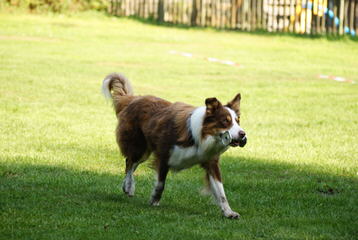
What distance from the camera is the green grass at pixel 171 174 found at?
298 inches

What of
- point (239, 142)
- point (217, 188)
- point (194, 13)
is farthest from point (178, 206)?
point (194, 13)

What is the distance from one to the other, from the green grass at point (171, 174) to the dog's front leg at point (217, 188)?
0.16 m

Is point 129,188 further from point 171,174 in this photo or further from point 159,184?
→ point 171,174

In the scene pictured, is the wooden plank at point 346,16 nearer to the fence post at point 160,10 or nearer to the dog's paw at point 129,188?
the fence post at point 160,10

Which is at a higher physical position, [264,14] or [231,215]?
[264,14]

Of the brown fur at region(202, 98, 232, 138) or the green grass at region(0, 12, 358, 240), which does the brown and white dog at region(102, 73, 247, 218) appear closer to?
the brown fur at region(202, 98, 232, 138)

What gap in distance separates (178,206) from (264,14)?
2763 centimetres

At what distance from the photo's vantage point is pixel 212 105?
7.68 m

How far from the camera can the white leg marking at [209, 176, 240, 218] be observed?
793 centimetres

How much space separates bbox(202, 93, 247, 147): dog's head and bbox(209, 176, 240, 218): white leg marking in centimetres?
63

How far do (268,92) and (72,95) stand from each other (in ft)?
17.0

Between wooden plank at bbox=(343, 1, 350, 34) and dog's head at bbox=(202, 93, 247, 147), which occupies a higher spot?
wooden plank at bbox=(343, 1, 350, 34)

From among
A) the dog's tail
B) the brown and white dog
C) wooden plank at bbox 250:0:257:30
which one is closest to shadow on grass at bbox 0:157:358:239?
the brown and white dog

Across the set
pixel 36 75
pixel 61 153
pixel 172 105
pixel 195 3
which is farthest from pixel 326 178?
pixel 195 3
